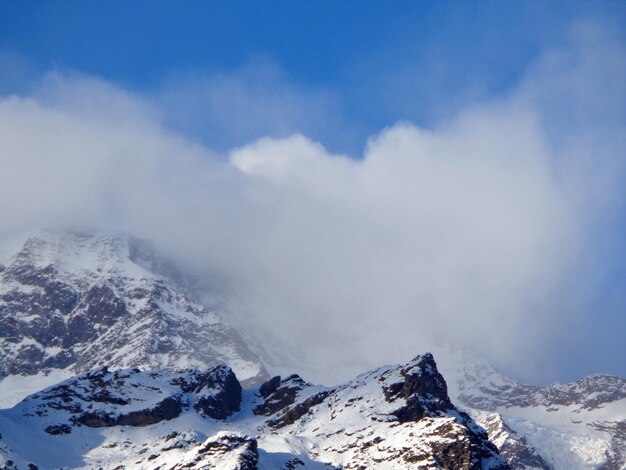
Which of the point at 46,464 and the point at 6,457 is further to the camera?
the point at 46,464

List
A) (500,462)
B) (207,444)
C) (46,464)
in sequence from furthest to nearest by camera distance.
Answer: (46,464)
(500,462)
(207,444)

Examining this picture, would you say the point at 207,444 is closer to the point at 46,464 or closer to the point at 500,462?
the point at 46,464

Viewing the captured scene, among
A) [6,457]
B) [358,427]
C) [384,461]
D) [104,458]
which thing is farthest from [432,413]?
[6,457]

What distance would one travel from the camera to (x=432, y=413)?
197875 millimetres

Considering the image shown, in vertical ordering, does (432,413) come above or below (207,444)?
above

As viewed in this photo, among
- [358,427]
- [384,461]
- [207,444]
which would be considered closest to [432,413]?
[358,427]

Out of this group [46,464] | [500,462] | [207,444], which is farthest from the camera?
[46,464]

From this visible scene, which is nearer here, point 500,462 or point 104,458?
point 500,462

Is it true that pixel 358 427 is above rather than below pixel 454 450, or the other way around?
above

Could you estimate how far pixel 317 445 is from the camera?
190 meters

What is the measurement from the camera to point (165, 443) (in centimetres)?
19262

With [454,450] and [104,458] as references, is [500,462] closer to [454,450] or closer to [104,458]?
[454,450]

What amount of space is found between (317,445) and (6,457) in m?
66.8

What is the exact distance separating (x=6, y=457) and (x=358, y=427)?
7688 cm
